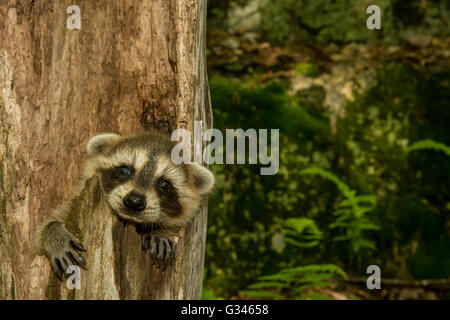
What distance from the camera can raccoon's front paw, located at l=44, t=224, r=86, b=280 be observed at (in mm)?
3537

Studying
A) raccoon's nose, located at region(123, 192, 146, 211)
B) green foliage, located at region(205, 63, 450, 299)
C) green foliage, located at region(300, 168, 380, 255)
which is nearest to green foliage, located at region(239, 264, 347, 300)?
green foliage, located at region(205, 63, 450, 299)

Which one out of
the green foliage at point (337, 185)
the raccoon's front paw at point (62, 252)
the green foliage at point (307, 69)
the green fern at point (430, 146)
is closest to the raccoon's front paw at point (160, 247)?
the raccoon's front paw at point (62, 252)

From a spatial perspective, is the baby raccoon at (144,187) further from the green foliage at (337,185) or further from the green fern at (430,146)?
the green fern at (430,146)

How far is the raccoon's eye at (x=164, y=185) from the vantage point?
167 inches

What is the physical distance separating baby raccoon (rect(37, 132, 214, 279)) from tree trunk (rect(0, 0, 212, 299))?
0.10 metres

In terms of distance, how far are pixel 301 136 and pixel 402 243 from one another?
70.5 inches

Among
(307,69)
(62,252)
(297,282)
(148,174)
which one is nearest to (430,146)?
(307,69)

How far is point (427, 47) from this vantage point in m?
6.58

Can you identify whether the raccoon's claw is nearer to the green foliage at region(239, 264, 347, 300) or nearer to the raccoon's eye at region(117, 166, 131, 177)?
the raccoon's eye at region(117, 166, 131, 177)

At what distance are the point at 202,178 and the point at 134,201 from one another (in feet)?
2.32

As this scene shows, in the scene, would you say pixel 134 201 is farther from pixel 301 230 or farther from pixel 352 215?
pixel 352 215

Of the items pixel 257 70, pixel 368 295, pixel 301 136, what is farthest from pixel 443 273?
pixel 257 70

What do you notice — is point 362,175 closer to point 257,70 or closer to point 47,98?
point 257,70

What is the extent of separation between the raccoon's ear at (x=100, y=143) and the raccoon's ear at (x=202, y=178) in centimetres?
66
